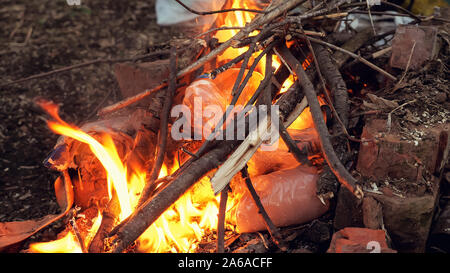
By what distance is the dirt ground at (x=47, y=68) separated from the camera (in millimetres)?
3100

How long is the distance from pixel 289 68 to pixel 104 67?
3.01 m

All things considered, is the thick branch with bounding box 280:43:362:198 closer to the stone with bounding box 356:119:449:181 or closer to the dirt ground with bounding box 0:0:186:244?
the stone with bounding box 356:119:449:181

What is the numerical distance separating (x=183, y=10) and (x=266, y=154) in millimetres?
2282

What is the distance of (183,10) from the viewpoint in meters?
4.02

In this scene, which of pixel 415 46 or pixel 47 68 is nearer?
pixel 415 46

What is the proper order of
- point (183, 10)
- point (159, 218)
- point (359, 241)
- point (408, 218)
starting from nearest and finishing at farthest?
point (359, 241)
point (408, 218)
point (159, 218)
point (183, 10)

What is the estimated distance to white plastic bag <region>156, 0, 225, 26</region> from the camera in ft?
10.5

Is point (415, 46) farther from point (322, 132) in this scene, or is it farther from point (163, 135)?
point (163, 135)

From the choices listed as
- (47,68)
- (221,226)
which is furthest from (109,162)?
(47,68)

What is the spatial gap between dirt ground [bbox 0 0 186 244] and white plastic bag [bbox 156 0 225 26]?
11.8 inches

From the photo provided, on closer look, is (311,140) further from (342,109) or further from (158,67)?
(158,67)

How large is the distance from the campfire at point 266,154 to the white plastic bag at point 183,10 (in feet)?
1.84

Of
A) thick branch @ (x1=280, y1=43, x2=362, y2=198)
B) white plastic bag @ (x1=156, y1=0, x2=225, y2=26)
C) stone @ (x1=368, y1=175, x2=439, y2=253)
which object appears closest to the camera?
thick branch @ (x1=280, y1=43, x2=362, y2=198)

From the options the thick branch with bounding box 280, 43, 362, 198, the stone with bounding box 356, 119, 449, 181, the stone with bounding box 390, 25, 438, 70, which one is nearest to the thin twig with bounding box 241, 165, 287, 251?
the thick branch with bounding box 280, 43, 362, 198
